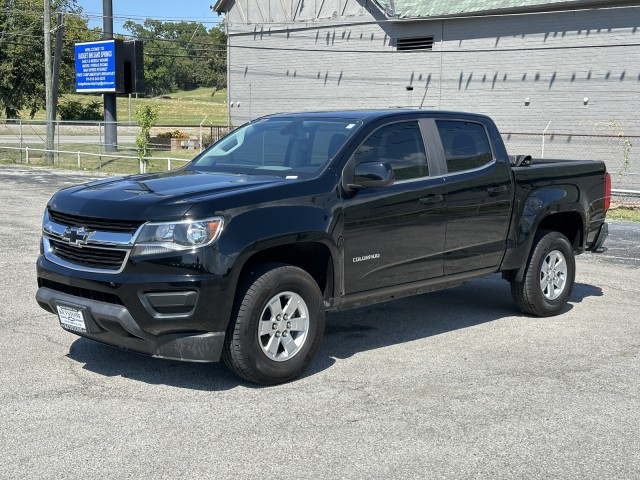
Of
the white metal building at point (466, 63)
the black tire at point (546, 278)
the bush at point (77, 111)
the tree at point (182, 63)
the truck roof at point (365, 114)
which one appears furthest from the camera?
the tree at point (182, 63)

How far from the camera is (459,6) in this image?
94.3 feet

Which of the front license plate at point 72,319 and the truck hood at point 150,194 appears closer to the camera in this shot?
the truck hood at point 150,194

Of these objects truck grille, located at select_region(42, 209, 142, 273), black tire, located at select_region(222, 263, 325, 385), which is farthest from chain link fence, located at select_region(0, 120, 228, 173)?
black tire, located at select_region(222, 263, 325, 385)

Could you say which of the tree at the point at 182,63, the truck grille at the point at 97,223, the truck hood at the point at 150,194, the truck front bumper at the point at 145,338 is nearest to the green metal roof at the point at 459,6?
the truck hood at the point at 150,194

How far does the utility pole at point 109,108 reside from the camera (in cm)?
3653

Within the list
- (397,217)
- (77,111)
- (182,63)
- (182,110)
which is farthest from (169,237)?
(182,63)

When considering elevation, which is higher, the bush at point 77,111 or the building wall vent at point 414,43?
the building wall vent at point 414,43

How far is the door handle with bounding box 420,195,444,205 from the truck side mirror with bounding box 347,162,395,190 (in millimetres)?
642

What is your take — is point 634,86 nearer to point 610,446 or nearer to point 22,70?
point 610,446

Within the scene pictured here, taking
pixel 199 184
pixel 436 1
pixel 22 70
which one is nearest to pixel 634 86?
pixel 436 1

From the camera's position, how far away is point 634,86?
25.0 metres

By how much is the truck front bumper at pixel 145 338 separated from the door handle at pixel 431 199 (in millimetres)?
2215

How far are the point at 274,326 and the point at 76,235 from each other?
149cm

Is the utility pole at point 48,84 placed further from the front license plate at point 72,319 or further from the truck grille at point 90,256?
the front license plate at point 72,319
